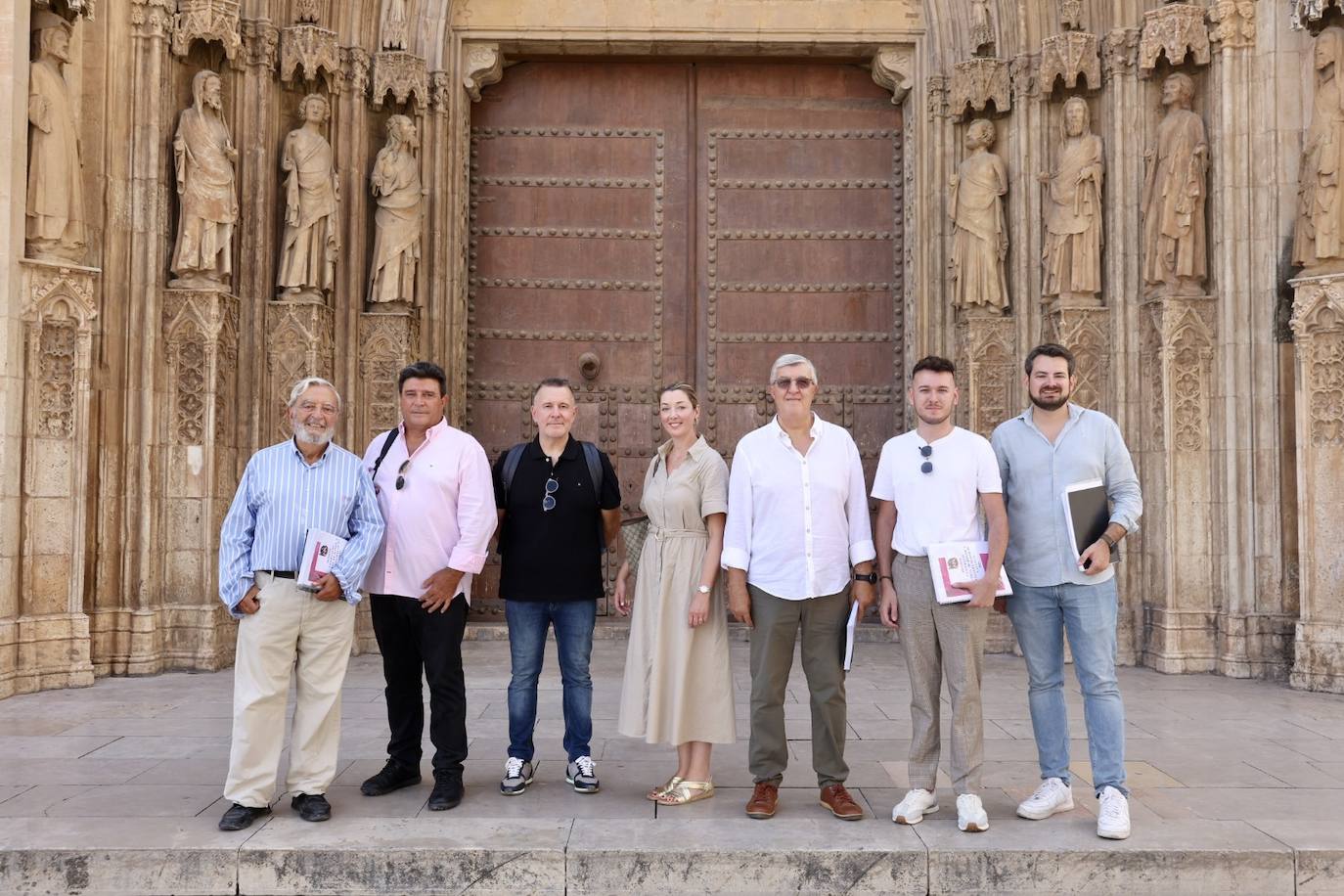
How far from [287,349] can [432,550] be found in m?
4.44

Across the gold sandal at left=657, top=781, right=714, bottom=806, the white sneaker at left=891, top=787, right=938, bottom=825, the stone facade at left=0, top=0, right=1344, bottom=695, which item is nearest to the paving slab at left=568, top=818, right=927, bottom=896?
Result: the white sneaker at left=891, top=787, right=938, bottom=825

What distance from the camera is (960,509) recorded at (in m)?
4.37

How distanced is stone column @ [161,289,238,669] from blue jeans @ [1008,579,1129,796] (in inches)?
226

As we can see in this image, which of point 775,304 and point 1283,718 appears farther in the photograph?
point 775,304

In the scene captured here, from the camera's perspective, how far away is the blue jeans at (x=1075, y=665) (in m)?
4.35

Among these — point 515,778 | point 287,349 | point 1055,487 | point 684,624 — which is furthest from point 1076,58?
point 515,778

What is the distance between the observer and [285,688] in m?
4.39

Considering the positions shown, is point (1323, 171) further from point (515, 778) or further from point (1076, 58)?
point (515, 778)

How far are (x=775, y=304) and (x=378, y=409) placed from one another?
344 cm

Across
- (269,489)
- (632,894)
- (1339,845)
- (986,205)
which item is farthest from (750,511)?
(986,205)

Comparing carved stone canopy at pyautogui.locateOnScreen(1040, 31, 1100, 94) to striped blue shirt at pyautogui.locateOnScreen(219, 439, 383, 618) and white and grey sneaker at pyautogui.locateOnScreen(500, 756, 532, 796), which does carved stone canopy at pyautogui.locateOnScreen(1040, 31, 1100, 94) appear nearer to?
striped blue shirt at pyautogui.locateOnScreen(219, 439, 383, 618)

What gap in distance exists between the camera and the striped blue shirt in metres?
4.37

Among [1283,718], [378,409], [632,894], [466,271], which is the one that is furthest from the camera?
[466,271]

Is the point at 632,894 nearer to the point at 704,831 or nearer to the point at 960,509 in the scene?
the point at 704,831
